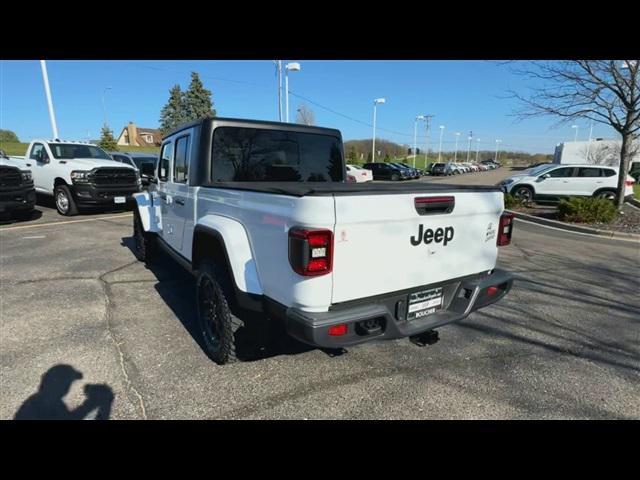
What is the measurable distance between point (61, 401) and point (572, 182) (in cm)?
1682

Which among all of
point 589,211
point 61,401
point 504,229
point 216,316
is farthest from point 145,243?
point 589,211

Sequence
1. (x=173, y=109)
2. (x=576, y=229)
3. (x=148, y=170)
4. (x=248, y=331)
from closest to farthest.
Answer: (x=248, y=331) < (x=148, y=170) < (x=576, y=229) < (x=173, y=109)

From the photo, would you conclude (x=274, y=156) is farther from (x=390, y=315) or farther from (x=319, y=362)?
(x=390, y=315)

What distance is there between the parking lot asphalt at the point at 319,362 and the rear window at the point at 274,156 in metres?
1.75

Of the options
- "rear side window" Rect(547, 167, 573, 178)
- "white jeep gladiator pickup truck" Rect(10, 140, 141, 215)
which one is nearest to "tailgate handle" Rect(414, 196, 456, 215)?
"white jeep gladiator pickup truck" Rect(10, 140, 141, 215)

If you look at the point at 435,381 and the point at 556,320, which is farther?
the point at 556,320

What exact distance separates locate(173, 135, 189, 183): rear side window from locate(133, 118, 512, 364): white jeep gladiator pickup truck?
2.1 inches

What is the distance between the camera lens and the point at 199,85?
5950 centimetres

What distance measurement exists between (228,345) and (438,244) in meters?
1.82

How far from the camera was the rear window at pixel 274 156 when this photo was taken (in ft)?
11.5

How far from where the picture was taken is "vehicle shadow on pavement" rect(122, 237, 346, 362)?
271cm

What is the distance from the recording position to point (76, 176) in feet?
32.8
